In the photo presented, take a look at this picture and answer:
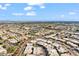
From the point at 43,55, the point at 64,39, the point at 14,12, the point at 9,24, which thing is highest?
the point at 14,12

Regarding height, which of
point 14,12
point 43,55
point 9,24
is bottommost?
point 43,55

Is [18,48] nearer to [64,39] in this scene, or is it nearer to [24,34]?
[24,34]

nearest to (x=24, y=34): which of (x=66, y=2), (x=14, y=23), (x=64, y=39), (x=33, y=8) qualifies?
(x=14, y=23)

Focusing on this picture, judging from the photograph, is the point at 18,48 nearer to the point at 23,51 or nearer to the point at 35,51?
the point at 23,51

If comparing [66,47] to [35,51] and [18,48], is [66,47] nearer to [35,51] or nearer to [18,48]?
[35,51]

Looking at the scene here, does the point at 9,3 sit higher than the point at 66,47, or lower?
higher

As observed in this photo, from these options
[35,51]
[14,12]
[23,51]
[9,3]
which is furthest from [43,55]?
[9,3]

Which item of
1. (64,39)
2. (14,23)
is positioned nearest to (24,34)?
(14,23)

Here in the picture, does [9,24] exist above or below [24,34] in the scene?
above
